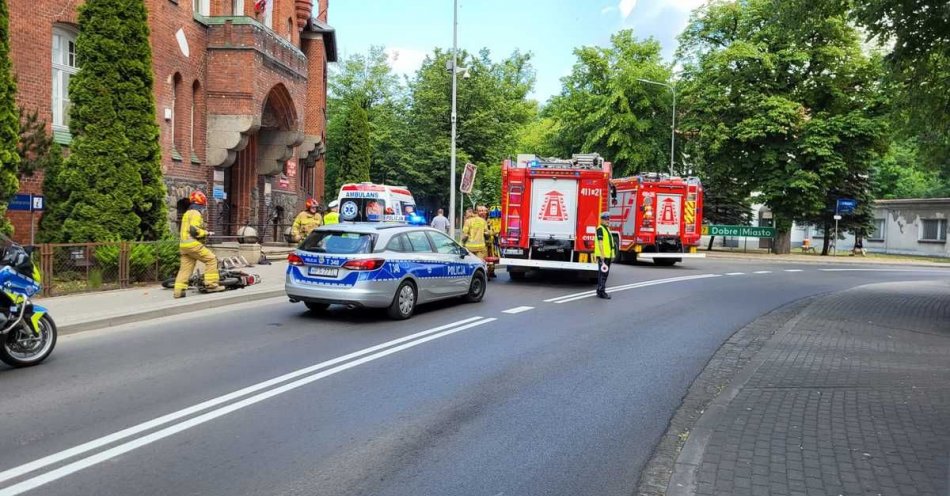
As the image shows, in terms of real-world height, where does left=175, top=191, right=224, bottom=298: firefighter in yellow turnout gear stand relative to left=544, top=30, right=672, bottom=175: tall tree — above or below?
below

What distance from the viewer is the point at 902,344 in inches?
372

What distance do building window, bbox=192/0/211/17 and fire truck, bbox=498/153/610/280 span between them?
11516mm

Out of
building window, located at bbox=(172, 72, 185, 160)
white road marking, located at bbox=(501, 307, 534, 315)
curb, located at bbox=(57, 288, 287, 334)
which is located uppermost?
building window, located at bbox=(172, 72, 185, 160)

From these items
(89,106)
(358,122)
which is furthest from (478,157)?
(89,106)

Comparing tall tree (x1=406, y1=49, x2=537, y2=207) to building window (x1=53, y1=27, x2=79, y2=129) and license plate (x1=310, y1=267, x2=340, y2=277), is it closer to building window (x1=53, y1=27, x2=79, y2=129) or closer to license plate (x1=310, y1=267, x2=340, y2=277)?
building window (x1=53, y1=27, x2=79, y2=129)

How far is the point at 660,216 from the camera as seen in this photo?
79.8ft

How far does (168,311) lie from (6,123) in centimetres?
410

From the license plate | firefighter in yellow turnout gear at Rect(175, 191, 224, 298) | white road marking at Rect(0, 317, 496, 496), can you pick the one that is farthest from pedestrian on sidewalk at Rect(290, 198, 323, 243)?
white road marking at Rect(0, 317, 496, 496)

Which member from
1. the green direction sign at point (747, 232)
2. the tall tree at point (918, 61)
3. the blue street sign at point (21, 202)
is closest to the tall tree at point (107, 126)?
the blue street sign at point (21, 202)

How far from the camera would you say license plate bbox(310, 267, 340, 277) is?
10305mm

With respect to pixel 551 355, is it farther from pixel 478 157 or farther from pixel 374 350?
pixel 478 157

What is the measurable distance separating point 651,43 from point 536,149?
39.6 ft

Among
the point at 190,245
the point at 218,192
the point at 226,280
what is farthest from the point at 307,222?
the point at 218,192

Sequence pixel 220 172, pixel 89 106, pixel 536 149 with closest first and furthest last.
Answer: pixel 89 106 < pixel 220 172 < pixel 536 149
